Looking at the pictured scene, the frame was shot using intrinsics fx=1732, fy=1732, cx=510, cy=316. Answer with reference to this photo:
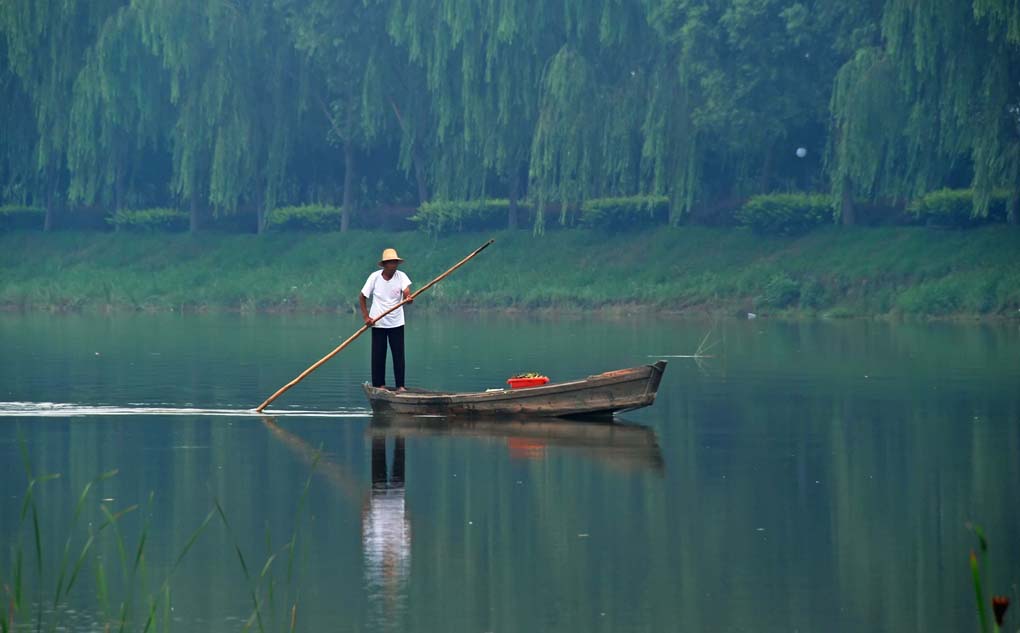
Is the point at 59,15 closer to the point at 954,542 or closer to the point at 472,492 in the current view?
the point at 472,492

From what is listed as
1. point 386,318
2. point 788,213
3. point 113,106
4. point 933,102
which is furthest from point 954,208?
point 386,318

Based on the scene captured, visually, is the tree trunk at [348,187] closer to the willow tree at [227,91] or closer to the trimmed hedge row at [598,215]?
the trimmed hedge row at [598,215]

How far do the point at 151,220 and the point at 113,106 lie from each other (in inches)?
224

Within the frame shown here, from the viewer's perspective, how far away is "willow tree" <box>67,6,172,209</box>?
160 ft

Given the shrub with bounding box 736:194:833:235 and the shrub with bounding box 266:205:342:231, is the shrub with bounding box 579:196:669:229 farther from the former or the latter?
the shrub with bounding box 266:205:342:231

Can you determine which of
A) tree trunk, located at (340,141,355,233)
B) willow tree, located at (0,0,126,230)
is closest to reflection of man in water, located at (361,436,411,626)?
willow tree, located at (0,0,126,230)

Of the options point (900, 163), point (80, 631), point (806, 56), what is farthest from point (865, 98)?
point (80, 631)

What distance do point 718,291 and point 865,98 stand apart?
576 cm

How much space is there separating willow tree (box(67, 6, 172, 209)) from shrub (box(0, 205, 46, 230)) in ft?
13.1

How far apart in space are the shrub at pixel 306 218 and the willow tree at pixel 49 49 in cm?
664

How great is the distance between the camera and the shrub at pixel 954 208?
4041 cm

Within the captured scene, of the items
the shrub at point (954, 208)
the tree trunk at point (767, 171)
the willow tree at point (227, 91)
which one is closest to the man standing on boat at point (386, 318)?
the shrub at point (954, 208)

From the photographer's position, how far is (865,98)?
129ft

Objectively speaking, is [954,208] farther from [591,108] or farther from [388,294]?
[388,294]
